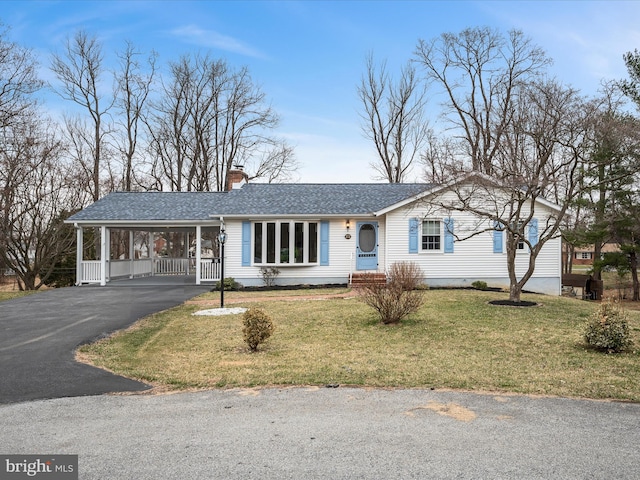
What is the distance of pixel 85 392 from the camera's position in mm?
5414

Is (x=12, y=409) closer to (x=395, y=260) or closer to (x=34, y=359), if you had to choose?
(x=34, y=359)

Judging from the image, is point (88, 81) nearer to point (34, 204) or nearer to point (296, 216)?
point (34, 204)

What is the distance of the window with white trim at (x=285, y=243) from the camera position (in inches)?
713

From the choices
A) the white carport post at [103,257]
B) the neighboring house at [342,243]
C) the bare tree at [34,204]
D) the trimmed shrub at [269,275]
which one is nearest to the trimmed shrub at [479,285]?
the neighboring house at [342,243]

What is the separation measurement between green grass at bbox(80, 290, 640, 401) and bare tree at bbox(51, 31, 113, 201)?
2105cm

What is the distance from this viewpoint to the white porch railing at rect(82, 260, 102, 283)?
1889 centimetres

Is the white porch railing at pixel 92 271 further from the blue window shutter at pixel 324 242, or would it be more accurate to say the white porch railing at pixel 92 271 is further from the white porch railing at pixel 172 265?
the blue window shutter at pixel 324 242

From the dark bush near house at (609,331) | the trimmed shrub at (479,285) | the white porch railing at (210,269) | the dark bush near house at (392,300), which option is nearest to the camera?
the dark bush near house at (609,331)

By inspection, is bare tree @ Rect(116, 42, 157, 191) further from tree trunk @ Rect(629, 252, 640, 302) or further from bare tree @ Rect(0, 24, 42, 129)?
tree trunk @ Rect(629, 252, 640, 302)

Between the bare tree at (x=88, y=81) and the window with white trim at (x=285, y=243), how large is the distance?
47.9 feet

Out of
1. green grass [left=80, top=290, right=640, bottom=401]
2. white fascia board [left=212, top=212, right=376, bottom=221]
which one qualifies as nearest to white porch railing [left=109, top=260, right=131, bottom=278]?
white fascia board [left=212, top=212, right=376, bottom=221]

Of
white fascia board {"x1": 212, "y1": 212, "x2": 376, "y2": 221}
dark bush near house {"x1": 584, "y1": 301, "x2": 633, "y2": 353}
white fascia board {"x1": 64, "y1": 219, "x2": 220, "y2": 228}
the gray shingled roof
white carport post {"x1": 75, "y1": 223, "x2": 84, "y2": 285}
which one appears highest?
the gray shingled roof

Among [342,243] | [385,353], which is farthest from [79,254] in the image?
[385,353]

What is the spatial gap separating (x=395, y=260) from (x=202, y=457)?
14653 millimetres
